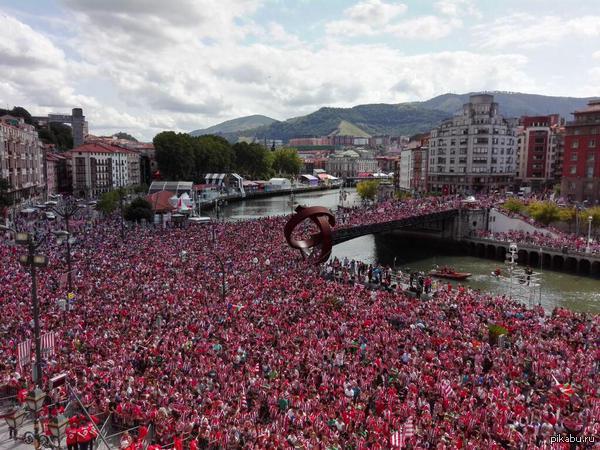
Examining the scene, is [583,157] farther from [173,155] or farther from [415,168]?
[173,155]

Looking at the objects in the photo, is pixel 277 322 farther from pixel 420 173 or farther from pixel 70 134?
pixel 70 134

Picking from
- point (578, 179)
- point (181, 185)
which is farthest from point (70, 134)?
point (578, 179)

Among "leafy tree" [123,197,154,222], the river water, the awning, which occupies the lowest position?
the river water

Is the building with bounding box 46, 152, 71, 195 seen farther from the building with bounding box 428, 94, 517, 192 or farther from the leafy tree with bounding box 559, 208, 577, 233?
the leafy tree with bounding box 559, 208, 577, 233

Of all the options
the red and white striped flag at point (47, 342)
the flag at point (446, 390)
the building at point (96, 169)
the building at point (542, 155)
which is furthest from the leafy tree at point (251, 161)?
the flag at point (446, 390)

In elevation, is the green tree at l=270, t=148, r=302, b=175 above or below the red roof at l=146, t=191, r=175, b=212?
above

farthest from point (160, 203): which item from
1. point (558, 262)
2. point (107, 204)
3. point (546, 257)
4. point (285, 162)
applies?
point (285, 162)

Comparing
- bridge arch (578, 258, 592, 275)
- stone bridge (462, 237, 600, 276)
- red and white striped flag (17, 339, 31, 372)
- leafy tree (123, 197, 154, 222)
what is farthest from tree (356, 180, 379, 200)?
red and white striped flag (17, 339, 31, 372)
